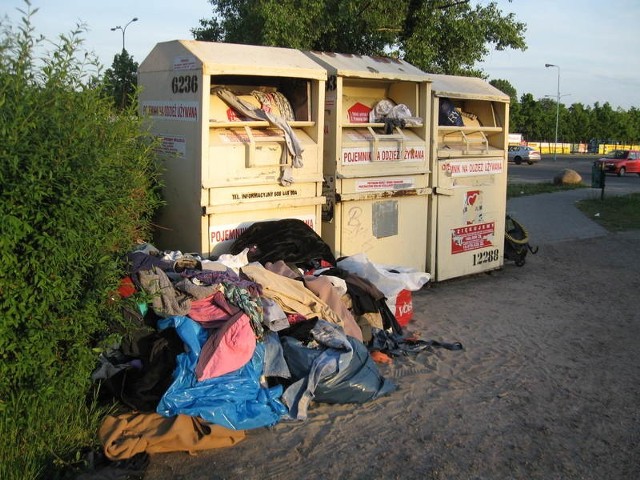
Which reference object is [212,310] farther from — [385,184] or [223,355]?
[385,184]

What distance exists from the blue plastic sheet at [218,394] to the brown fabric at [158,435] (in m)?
0.06

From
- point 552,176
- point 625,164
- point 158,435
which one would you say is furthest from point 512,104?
point 158,435

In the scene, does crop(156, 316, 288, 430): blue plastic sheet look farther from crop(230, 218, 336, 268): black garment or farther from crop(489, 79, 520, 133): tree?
crop(489, 79, 520, 133): tree

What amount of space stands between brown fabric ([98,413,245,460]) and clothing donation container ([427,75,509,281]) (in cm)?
458

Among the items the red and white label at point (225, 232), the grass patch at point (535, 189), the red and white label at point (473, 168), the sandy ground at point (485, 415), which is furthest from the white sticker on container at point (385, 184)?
the grass patch at point (535, 189)

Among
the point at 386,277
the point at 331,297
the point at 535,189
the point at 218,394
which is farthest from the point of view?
the point at 535,189

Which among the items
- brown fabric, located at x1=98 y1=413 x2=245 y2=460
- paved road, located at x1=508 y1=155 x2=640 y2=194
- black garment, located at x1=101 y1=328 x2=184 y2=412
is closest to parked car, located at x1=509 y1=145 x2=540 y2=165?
paved road, located at x1=508 y1=155 x2=640 y2=194

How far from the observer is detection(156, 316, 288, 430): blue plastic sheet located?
394 centimetres

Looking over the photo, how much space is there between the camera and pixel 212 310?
14.5 feet

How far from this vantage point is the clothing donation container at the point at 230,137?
5719 millimetres

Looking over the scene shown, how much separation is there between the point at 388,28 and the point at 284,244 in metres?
7.12

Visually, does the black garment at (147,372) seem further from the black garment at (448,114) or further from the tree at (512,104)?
the tree at (512,104)

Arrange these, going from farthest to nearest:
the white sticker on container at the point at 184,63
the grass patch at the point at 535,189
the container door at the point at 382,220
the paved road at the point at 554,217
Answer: the grass patch at the point at 535,189 → the paved road at the point at 554,217 → the container door at the point at 382,220 → the white sticker on container at the point at 184,63

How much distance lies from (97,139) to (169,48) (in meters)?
2.59
